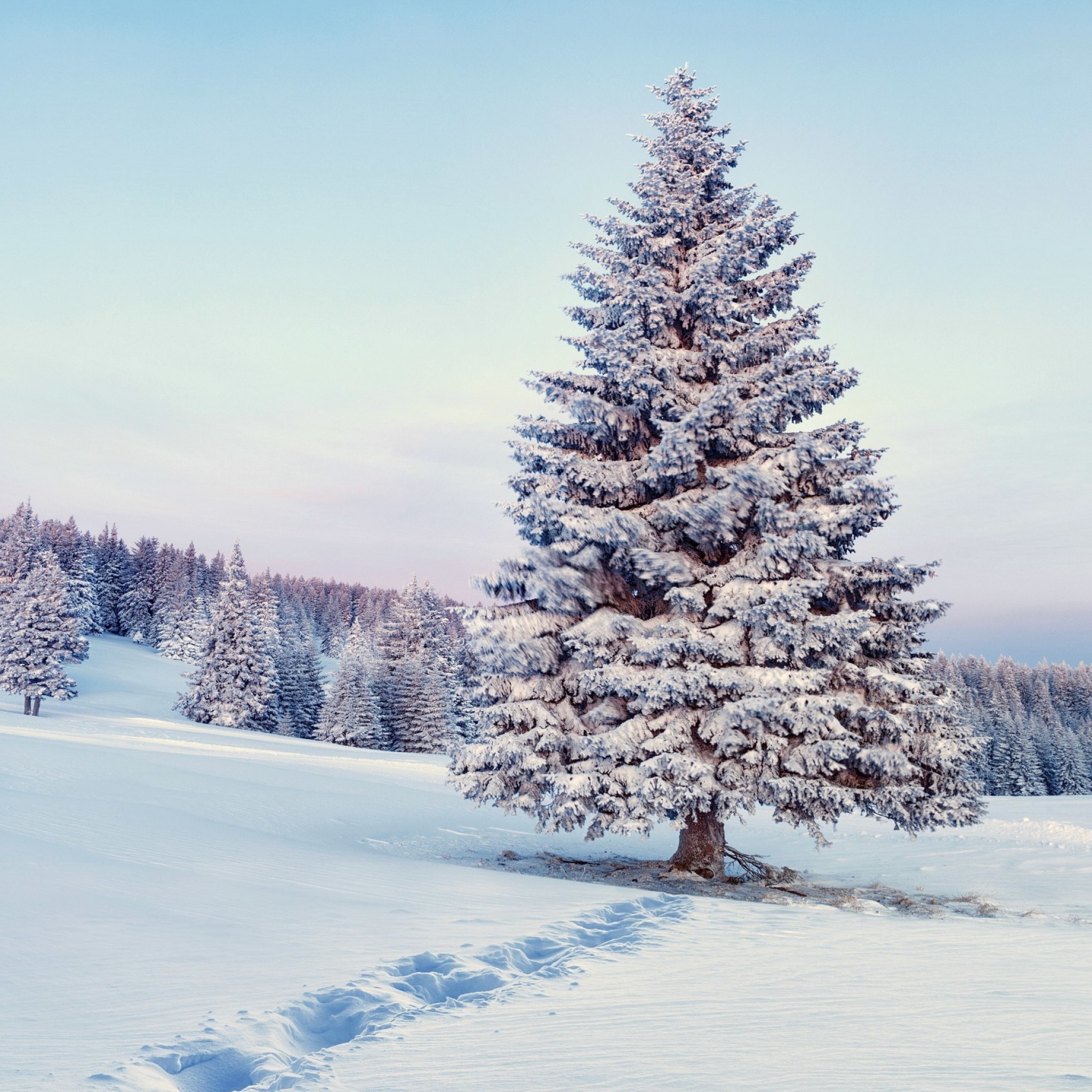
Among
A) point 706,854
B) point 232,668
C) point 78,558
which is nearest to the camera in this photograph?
point 706,854

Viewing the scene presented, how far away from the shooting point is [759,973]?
5.05 m

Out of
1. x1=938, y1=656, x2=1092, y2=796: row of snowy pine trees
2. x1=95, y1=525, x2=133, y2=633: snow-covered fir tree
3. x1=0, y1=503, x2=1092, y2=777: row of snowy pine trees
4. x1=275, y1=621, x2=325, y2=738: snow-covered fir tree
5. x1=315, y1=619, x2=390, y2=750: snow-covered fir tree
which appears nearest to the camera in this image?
x1=0, y1=503, x2=1092, y2=777: row of snowy pine trees

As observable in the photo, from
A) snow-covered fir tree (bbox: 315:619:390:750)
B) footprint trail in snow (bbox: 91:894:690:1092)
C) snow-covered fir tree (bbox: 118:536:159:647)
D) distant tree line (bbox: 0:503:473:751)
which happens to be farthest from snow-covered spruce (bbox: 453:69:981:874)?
snow-covered fir tree (bbox: 118:536:159:647)

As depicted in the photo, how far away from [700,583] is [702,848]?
3.64 metres

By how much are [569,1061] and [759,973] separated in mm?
2256

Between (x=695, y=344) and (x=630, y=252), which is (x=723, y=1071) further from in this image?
(x=630, y=252)

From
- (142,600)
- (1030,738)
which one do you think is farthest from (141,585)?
(1030,738)

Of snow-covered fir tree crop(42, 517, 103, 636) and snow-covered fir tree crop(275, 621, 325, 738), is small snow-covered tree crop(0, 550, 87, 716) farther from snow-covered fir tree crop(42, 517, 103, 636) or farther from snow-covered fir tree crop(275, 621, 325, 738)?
snow-covered fir tree crop(42, 517, 103, 636)

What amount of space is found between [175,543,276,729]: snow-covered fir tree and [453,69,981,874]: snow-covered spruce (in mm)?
42808

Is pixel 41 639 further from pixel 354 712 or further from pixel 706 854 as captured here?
pixel 706 854

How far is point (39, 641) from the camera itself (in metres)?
45.9

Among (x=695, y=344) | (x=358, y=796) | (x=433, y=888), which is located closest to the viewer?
(x=433, y=888)

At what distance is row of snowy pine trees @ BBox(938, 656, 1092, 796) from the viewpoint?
6719 centimetres

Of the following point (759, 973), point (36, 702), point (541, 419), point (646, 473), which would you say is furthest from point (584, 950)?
point (36, 702)
